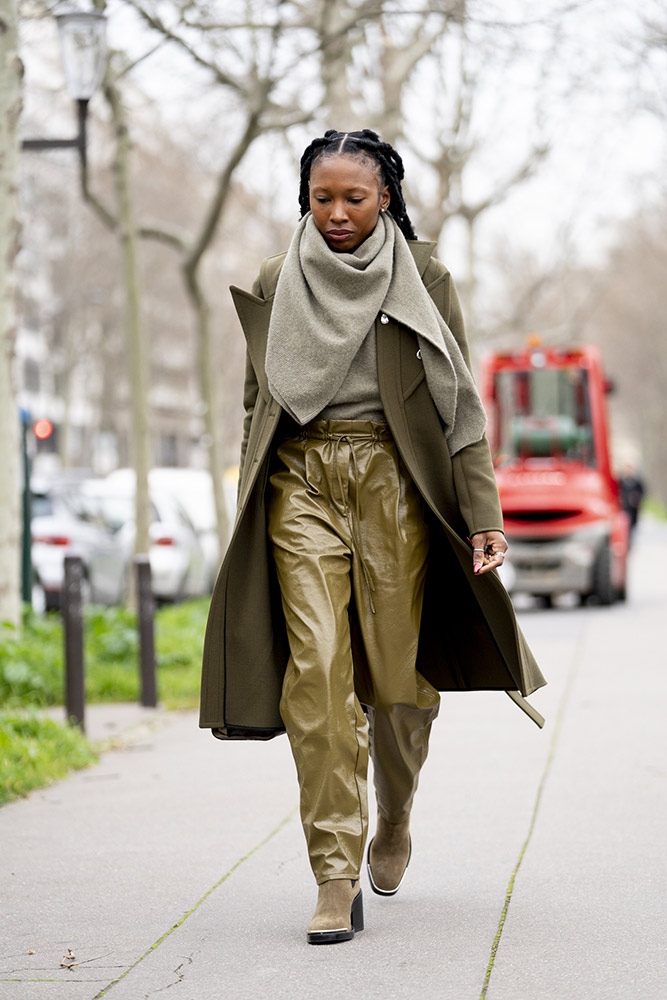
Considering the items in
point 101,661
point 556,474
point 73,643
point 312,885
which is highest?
point 556,474

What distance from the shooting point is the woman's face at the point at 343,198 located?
4.14 meters

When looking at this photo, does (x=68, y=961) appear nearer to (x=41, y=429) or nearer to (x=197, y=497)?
(x=41, y=429)

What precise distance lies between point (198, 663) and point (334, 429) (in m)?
6.61

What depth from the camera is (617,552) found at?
17438 millimetres

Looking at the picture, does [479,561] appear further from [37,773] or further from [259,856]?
[37,773]

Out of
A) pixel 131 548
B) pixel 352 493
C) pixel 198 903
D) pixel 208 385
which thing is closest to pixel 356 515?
pixel 352 493

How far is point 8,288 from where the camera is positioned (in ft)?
29.2

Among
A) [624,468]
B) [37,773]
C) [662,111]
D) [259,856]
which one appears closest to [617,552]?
[662,111]

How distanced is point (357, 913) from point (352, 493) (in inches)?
41.4

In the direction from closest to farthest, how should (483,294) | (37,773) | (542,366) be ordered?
(37,773) < (542,366) < (483,294)

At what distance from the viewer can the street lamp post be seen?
32.1 feet

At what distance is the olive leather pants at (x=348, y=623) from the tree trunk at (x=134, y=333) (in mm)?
8219

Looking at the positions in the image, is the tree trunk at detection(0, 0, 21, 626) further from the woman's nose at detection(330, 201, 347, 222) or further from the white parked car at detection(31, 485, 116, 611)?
the white parked car at detection(31, 485, 116, 611)

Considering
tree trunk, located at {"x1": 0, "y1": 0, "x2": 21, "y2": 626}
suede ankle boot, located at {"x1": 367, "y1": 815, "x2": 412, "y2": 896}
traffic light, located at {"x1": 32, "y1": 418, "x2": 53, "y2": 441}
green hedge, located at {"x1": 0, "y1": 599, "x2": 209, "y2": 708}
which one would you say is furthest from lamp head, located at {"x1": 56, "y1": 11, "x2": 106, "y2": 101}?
suede ankle boot, located at {"x1": 367, "y1": 815, "x2": 412, "y2": 896}
